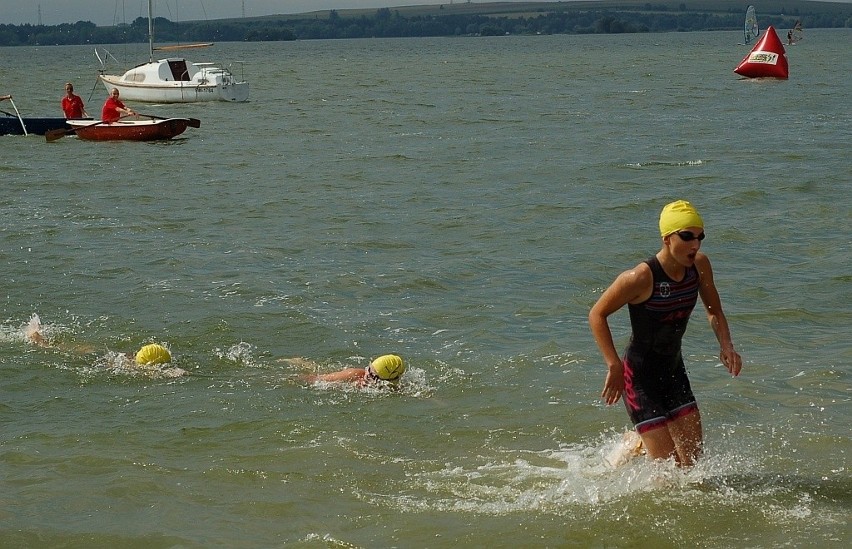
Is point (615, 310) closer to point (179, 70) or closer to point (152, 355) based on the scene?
point (152, 355)

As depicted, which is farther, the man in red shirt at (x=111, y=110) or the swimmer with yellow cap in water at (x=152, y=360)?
the man in red shirt at (x=111, y=110)

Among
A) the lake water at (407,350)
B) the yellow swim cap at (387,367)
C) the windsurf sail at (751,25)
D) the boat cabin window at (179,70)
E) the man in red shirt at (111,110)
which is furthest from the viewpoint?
the windsurf sail at (751,25)

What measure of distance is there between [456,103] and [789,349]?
34.0 meters

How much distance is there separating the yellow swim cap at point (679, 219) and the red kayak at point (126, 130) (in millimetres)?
24678

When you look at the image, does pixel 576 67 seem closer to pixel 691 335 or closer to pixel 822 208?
pixel 822 208

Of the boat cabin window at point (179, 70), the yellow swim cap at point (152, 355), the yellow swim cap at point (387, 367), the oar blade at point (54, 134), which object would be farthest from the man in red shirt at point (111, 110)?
the yellow swim cap at point (387, 367)

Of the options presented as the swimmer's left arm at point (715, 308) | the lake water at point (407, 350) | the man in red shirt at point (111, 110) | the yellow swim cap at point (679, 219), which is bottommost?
the lake water at point (407, 350)

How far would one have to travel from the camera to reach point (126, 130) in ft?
95.3

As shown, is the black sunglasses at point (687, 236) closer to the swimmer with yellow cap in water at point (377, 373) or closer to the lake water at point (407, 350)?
the lake water at point (407, 350)

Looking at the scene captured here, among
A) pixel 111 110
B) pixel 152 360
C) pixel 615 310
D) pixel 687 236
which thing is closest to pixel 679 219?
pixel 687 236

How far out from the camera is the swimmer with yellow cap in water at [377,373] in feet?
30.9

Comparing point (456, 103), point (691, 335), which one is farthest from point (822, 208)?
point (456, 103)

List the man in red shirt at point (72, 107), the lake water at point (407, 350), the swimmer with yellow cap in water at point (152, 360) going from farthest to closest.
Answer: the man in red shirt at point (72, 107), the swimmer with yellow cap in water at point (152, 360), the lake water at point (407, 350)

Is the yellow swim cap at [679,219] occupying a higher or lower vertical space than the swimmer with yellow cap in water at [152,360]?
higher
